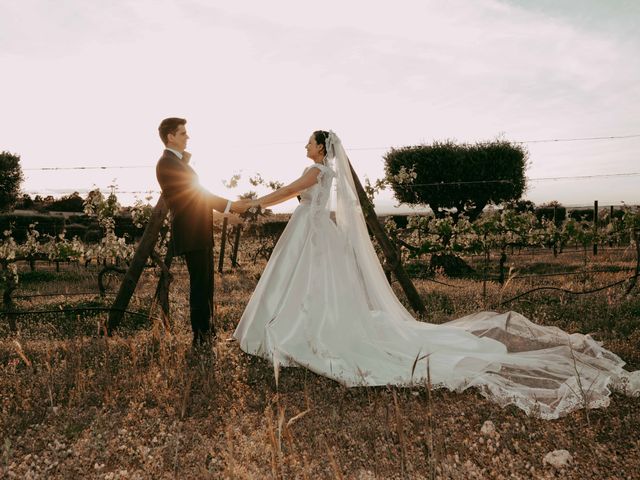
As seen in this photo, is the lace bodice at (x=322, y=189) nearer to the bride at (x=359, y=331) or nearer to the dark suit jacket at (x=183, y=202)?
the bride at (x=359, y=331)

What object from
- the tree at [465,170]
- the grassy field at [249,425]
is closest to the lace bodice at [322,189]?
the grassy field at [249,425]

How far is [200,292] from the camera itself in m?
5.54

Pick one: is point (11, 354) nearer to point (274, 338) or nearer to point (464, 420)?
point (274, 338)

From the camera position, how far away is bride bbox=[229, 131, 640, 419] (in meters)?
4.39

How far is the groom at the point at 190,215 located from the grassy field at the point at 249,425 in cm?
46

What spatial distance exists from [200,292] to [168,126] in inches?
73.3

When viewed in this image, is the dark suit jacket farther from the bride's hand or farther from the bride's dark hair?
the bride's dark hair

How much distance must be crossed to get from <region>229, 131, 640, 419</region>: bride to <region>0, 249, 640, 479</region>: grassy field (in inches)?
8.3

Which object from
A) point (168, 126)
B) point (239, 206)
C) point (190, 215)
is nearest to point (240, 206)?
point (239, 206)

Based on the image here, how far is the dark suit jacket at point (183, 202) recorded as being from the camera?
539 centimetres

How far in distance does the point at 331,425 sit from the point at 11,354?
12.6 ft

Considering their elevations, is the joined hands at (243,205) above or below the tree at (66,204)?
below

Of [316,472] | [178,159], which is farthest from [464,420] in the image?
[178,159]

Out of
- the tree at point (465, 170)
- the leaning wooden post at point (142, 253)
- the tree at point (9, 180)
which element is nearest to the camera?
the leaning wooden post at point (142, 253)
